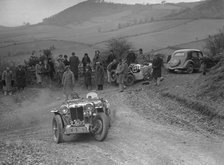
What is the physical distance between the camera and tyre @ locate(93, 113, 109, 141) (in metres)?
14.0

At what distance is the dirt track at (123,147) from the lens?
39.0ft

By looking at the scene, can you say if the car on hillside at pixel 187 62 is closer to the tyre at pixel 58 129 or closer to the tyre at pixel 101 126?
the tyre at pixel 101 126

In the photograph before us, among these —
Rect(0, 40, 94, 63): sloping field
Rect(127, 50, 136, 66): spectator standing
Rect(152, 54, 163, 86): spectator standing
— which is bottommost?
Rect(152, 54, 163, 86): spectator standing

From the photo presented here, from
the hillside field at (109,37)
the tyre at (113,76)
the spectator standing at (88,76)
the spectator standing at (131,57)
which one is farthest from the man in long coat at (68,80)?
the hillside field at (109,37)

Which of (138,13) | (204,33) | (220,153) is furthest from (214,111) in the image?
(138,13)

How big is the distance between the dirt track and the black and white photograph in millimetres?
28

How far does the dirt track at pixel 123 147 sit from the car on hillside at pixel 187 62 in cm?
1047

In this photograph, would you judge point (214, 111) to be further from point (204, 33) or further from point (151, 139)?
point (204, 33)

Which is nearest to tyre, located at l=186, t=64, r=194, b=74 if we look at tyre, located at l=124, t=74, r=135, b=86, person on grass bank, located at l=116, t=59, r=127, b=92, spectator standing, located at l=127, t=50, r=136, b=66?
spectator standing, located at l=127, t=50, r=136, b=66

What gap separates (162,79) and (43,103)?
6978mm

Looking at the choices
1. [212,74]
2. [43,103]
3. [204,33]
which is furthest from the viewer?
[204,33]

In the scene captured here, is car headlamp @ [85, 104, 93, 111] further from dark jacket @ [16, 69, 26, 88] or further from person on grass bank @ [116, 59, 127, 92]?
dark jacket @ [16, 69, 26, 88]

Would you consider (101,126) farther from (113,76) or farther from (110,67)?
(113,76)

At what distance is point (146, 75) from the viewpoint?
2680 cm
